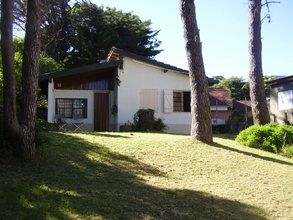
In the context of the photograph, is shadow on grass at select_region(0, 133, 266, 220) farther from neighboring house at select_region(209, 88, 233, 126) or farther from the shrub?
neighboring house at select_region(209, 88, 233, 126)

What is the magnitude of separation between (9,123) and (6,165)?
727 mm

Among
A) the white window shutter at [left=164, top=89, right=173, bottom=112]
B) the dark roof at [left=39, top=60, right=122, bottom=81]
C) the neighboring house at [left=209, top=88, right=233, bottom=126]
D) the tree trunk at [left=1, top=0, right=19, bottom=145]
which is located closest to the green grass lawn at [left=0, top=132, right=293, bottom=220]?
the tree trunk at [left=1, top=0, right=19, bottom=145]

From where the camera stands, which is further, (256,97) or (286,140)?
(256,97)

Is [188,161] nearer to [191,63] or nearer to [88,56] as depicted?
[191,63]

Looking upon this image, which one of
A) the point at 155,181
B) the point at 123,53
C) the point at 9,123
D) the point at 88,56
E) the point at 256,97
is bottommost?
the point at 155,181

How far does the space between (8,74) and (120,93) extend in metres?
9.79

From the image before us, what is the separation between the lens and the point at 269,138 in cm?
1025

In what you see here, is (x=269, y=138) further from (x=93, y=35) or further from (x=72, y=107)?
(x=93, y=35)

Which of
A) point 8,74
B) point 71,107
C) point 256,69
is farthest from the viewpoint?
point 71,107

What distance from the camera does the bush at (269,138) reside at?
1020 cm

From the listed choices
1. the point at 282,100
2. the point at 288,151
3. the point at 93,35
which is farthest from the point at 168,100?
the point at 93,35

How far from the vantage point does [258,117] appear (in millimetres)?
11586

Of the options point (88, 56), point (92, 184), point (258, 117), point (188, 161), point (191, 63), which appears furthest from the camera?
point (88, 56)

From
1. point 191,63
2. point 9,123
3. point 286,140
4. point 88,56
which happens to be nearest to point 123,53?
point 191,63
